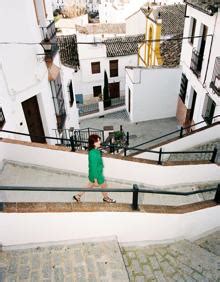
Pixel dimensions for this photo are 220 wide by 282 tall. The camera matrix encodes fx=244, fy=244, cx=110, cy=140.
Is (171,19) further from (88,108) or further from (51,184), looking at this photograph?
(51,184)

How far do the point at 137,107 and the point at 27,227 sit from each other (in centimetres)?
1280

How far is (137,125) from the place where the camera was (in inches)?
631

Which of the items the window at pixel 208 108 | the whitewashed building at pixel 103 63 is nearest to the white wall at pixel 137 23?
the whitewashed building at pixel 103 63

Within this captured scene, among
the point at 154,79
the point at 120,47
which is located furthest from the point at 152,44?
the point at 120,47

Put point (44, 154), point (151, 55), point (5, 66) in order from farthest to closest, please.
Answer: point (151, 55)
point (5, 66)
point (44, 154)

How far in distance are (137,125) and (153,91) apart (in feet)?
7.86

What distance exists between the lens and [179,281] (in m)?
3.93

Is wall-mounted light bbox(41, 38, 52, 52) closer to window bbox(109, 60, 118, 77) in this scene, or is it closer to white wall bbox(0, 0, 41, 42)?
white wall bbox(0, 0, 41, 42)

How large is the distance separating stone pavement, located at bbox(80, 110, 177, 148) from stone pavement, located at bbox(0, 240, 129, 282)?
9.87 metres

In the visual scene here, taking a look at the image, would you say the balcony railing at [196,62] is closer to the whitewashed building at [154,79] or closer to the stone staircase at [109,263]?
the whitewashed building at [154,79]

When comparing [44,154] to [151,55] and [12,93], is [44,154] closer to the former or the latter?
[12,93]

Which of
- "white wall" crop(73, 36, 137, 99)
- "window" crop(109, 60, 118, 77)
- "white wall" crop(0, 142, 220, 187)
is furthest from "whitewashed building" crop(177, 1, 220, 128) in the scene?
Result: "window" crop(109, 60, 118, 77)

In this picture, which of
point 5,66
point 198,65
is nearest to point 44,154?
point 5,66

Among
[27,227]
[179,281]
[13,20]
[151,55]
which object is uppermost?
[13,20]
